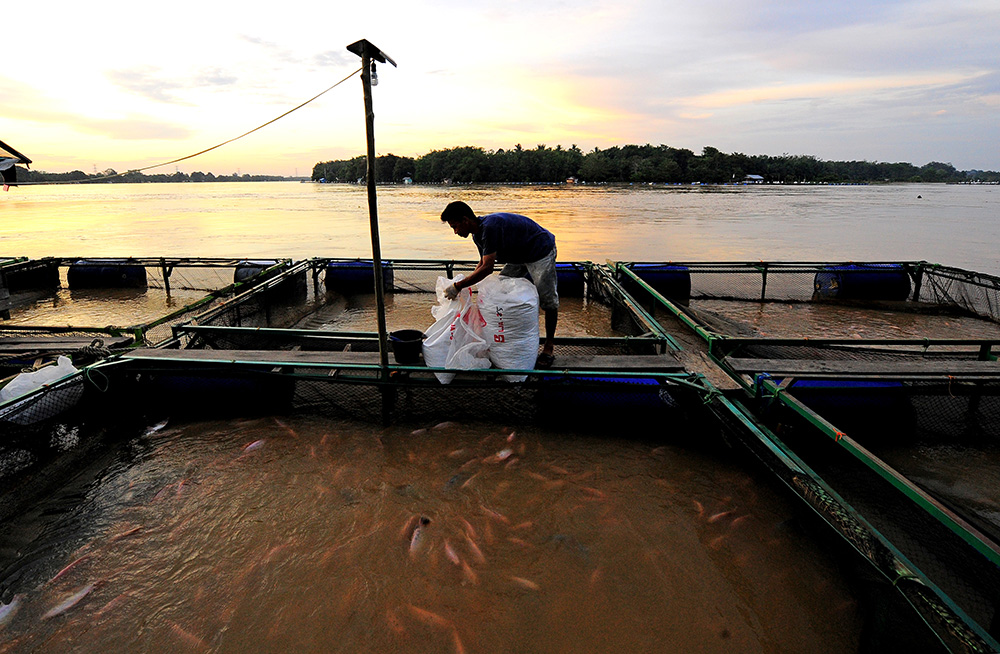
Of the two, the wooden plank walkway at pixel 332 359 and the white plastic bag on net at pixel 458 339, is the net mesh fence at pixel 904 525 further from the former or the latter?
the white plastic bag on net at pixel 458 339

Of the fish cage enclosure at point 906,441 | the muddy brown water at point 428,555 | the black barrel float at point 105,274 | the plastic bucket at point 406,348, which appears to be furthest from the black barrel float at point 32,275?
the fish cage enclosure at point 906,441

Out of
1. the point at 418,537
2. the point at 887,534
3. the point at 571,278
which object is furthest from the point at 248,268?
the point at 887,534

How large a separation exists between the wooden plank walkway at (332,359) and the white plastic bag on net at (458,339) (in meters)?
0.57

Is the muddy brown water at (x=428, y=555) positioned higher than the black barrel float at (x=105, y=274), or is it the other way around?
the black barrel float at (x=105, y=274)

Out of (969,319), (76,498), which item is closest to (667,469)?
(76,498)

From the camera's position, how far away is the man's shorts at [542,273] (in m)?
5.07

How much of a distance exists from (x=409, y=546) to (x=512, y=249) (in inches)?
110

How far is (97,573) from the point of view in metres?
3.26

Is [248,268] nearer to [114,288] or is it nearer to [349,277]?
[349,277]

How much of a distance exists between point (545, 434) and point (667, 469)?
1.18m

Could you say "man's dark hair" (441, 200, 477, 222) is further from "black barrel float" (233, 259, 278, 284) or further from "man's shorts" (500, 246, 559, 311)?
"black barrel float" (233, 259, 278, 284)

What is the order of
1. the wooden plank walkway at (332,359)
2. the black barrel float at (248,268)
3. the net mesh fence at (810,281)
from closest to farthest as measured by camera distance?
the wooden plank walkway at (332,359), the net mesh fence at (810,281), the black barrel float at (248,268)

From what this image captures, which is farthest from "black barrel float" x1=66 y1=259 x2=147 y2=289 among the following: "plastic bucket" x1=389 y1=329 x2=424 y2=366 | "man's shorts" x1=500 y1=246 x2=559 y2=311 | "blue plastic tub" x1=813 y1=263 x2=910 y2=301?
"blue plastic tub" x1=813 y1=263 x2=910 y2=301

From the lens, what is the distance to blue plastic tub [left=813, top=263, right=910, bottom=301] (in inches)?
422
